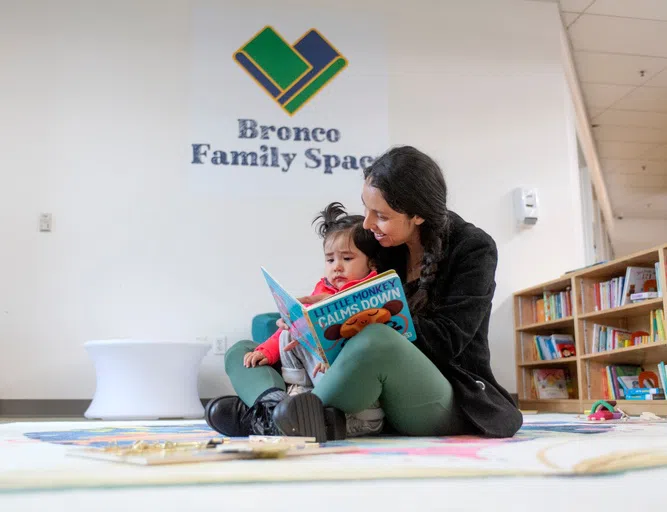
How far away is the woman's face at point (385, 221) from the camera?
1640 millimetres

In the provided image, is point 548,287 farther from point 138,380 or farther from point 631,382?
point 138,380

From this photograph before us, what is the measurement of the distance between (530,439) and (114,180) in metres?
3.35

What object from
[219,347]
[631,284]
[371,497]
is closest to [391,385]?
[371,497]

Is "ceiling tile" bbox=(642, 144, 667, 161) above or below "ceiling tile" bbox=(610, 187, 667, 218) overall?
above

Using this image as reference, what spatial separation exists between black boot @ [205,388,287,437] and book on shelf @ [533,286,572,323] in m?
2.95

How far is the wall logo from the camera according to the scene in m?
4.44

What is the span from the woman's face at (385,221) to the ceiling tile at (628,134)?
5.79 m

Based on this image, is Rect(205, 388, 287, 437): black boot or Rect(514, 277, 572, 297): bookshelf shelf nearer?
Rect(205, 388, 287, 437): black boot

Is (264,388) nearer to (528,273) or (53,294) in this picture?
(53,294)

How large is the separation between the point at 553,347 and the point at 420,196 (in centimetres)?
294

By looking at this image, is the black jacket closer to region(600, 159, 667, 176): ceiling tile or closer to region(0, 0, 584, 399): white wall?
region(0, 0, 584, 399): white wall

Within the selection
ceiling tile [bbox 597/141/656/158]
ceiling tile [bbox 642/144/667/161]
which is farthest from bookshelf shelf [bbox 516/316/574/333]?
ceiling tile [bbox 642/144/667/161]

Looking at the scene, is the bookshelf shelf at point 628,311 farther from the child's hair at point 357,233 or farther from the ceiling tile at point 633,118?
the ceiling tile at point 633,118

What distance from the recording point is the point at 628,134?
274 inches
